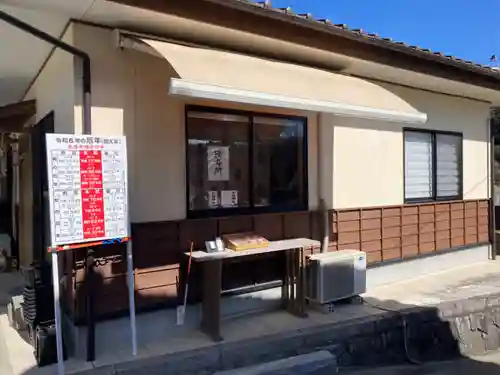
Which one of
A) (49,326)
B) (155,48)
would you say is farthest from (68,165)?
(49,326)

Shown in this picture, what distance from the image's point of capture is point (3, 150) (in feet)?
44.2

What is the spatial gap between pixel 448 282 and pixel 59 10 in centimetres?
927

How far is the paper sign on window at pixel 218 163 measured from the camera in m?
7.29

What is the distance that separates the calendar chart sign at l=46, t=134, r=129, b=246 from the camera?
5.24m

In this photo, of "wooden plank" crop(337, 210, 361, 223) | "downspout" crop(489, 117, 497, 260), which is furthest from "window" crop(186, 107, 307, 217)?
"downspout" crop(489, 117, 497, 260)

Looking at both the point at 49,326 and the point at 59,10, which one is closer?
the point at 59,10

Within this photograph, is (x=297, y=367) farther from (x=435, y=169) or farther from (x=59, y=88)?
(x=435, y=169)

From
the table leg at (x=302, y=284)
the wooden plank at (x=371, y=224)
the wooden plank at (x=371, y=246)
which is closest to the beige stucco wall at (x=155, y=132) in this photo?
the wooden plank at (x=371, y=224)

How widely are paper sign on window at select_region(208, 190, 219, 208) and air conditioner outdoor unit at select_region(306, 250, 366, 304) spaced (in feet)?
6.57

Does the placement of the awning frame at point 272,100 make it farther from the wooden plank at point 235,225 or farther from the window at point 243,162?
the wooden plank at point 235,225

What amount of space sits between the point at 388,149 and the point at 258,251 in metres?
4.71

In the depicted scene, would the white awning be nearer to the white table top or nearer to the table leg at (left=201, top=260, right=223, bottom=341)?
the white table top

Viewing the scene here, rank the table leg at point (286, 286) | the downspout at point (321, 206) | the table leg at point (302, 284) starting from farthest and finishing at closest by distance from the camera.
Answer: the downspout at point (321, 206)
the table leg at point (286, 286)
the table leg at point (302, 284)

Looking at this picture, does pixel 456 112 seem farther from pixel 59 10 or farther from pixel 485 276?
pixel 59 10
